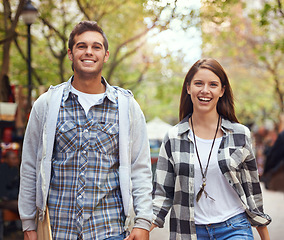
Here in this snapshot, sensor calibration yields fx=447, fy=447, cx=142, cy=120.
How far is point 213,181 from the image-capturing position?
11.7 feet

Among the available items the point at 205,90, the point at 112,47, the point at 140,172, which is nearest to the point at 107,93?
the point at 140,172

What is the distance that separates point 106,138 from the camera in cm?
314

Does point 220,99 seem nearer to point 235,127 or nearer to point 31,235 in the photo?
point 235,127

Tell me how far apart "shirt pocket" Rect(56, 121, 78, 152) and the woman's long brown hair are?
130 centimetres

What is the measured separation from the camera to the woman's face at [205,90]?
3789 mm

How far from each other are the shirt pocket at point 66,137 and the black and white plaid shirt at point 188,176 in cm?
99

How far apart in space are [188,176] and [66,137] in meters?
1.11

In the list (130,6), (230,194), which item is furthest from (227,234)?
(130,6)

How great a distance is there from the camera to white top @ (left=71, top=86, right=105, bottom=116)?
320cm

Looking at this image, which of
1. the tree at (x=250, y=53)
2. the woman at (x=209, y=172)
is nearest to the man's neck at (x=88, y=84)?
the woman at (x=209, y=172)

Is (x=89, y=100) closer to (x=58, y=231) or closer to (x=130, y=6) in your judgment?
(x=58, y=231)

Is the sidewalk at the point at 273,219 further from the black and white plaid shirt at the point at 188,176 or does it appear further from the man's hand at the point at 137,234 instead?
the man's hand at the point at 137,234

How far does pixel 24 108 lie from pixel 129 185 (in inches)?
279

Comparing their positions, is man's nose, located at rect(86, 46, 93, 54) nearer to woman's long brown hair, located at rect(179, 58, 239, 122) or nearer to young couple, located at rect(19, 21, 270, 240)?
young couple, located at rect(19, 21, 270, 240)
